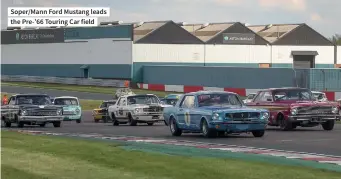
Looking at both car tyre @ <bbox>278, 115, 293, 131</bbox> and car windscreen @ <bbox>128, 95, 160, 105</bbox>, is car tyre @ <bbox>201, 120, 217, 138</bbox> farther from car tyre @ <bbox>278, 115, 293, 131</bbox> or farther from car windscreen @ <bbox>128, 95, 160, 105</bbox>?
car windscreen @ <bbox>128, 95, 160, 105</bbox>

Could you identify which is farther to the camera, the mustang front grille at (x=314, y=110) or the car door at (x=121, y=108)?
the car door at (x=121, y=108)

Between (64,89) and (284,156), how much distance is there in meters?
64.1

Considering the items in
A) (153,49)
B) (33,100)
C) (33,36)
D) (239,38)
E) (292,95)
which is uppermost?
(33,36)

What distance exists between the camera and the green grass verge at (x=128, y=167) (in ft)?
41.3

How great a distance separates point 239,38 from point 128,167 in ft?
264

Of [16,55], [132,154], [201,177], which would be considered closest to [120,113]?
[132,154]

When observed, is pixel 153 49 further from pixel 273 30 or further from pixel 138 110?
pixel 138 110

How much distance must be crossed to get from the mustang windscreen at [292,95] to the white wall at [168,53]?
57795 millimetres

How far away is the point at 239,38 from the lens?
93.5 m

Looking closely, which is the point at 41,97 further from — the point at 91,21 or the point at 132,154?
the point at 132,154

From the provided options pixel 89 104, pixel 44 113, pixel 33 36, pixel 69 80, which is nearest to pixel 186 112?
pixel 44 113

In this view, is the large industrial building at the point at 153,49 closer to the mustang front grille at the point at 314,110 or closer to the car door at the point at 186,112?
the mustang front grille at the point at 314,110

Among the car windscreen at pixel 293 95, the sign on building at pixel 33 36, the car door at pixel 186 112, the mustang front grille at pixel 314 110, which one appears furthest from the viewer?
the sign on building at pixel 33 36

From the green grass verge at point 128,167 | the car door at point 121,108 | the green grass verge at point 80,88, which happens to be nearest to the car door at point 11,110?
the car door at point 121,108
